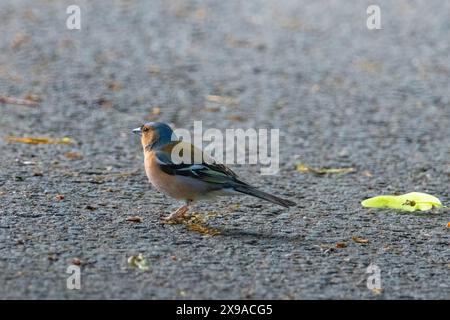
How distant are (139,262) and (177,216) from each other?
96cm

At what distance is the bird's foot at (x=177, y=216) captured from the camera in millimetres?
5844

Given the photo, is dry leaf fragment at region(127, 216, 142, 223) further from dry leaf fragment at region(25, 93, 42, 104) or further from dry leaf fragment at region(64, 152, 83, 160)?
dry leaf fragment at region(25, 93, 42, 104)

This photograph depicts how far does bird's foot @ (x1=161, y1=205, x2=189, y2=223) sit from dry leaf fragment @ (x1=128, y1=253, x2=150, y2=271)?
2.61ft

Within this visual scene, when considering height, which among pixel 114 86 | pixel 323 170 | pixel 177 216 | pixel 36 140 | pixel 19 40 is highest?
pixel 19 40

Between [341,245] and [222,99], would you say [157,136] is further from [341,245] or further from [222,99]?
[222,99]

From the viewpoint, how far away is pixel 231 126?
885 cm

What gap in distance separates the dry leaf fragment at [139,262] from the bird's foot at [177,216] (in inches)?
31.3

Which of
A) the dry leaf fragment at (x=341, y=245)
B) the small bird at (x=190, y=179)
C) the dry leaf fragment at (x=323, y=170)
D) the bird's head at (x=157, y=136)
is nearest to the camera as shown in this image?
the dry leaf fragment at (x=341, y=245)

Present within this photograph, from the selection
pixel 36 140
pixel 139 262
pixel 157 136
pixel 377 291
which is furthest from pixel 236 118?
pixel 377 291

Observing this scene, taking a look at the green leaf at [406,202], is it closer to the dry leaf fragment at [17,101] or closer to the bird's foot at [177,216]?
the bird's foot at [177,216]

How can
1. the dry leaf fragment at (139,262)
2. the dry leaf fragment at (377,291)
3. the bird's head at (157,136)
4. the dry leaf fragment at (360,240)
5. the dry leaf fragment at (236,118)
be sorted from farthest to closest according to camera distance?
1. the dry leaf fragment at (236,118)
2. the bird's head at (157,136)
3. the dry leaf fragment at (360,240)
4. the dry leaf fragment at (139,262)
5. the dry leaf fragment at (377,291)

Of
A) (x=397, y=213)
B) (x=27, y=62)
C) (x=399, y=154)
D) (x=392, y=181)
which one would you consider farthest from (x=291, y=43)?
(x=397, y=213)

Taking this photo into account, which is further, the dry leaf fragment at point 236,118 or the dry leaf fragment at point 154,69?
the dry leaf fragment at point 154,69

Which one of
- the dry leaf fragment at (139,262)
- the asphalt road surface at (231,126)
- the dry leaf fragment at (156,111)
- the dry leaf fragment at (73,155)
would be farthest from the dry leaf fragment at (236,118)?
the dry leaf fragment at (139,262)
